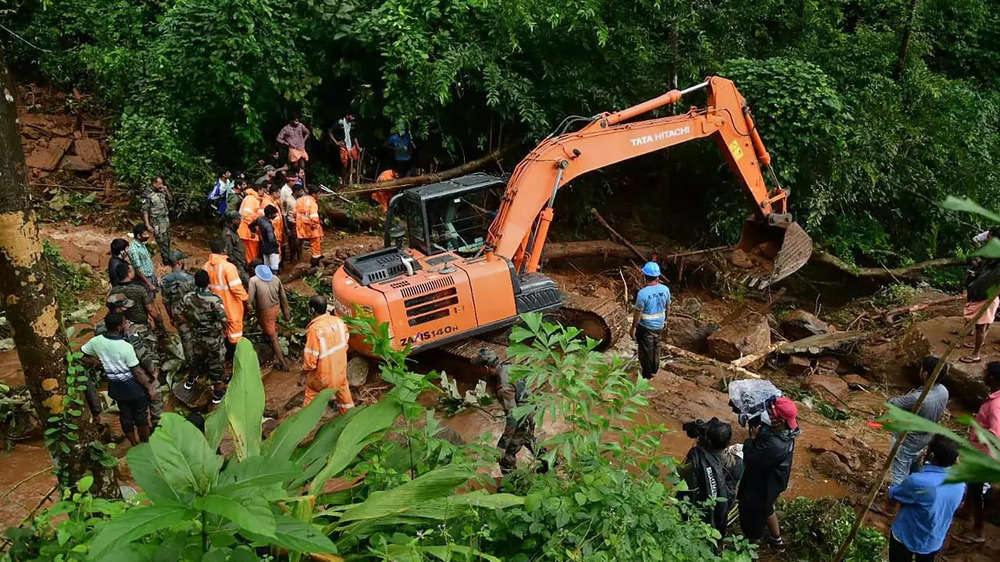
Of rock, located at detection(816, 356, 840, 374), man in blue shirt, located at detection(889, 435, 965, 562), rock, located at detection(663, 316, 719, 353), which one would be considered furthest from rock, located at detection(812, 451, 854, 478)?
rock, located at detection(663, 316, 719, 353)

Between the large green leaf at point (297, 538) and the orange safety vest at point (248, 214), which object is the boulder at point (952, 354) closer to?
the large green leaf at point (297, 538)

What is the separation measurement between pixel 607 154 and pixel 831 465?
4162mm

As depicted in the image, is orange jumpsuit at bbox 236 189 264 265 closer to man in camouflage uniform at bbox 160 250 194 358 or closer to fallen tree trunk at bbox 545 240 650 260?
man in camouflage uniform at bbox 160 250 194 358

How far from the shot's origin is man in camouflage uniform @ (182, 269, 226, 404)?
23.7ft

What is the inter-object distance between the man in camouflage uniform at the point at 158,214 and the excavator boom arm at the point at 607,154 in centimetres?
482

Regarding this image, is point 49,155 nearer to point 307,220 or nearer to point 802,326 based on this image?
point 307,220

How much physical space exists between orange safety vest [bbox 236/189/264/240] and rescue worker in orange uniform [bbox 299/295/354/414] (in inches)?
156

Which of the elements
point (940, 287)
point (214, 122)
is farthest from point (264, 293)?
point (940, 287)

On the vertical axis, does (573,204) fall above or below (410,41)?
below

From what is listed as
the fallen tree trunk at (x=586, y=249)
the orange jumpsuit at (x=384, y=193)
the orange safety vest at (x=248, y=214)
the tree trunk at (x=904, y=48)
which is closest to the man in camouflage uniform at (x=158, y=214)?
the orange safety vest at (x=248, y=214)

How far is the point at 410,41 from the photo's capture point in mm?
11562

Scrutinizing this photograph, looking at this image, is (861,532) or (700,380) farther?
(700,380)

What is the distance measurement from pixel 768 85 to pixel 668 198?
3377 mm

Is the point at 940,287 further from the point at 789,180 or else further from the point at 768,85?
the point at 768,85
